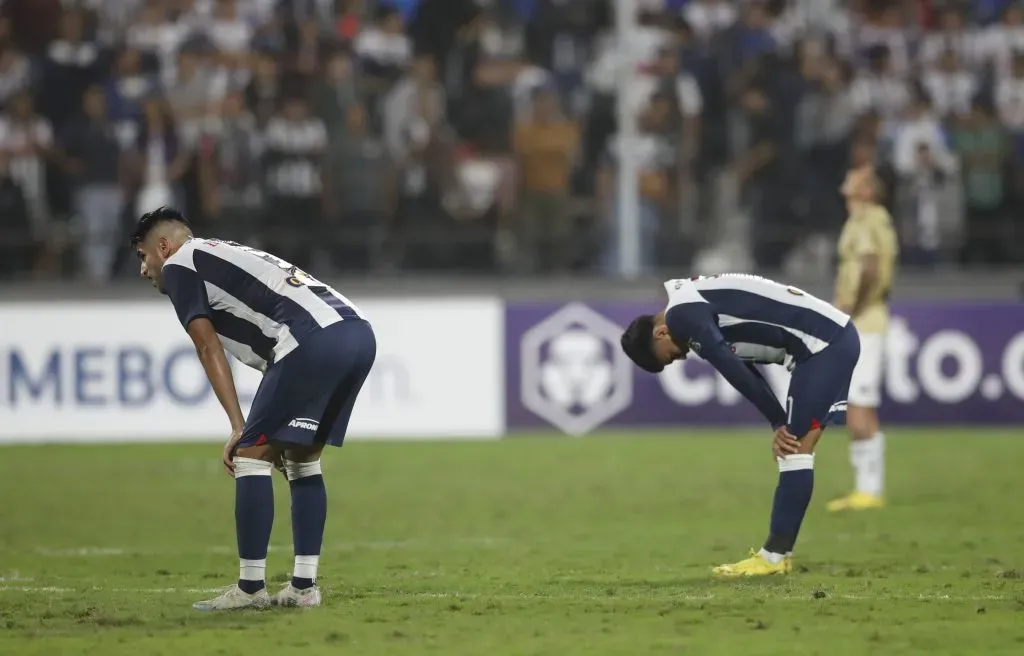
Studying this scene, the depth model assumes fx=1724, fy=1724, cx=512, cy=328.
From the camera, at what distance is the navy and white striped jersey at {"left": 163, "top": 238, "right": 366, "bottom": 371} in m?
7.68

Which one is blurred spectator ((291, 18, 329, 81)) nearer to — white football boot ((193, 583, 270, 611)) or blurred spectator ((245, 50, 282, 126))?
blurred spectator ((245, 50, 282, 126))

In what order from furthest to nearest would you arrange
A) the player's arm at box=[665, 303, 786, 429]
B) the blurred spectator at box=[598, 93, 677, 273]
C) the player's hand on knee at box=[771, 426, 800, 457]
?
1. the blurred spectator at box=[598, 93, 677, 273]
2. the player's hand on knee at box=[771, 426, 800, 457]
3. the player's arm at box=[665, 303, 786, 429]

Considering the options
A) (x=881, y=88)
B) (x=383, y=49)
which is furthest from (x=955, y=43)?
(x=383, y=49)

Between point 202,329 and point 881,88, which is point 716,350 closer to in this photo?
point 202,329

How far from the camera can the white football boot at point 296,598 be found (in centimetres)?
785

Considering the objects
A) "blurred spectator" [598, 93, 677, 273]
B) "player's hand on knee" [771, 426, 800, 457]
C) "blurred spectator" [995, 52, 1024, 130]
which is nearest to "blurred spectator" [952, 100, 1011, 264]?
"blurred spectator" [995, 52, 1024, 130]

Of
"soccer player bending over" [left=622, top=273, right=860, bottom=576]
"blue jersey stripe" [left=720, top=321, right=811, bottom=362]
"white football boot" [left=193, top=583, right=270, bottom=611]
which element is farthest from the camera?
"blue jersey stripe" [left=720, top=321, right=811, bottom=362]

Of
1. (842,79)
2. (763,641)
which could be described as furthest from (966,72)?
(763,641)

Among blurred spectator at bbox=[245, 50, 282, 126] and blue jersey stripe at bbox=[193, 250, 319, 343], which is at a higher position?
blurred spectator at bbox=[245, 50, 282, 126]

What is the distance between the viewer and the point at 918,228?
18266 mm

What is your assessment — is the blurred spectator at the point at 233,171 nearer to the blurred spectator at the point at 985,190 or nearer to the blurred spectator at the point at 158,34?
the blurred spectator at the point at 158,34

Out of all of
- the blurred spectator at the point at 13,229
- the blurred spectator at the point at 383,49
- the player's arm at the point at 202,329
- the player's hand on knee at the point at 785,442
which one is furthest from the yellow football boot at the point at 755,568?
the blurred spectator at the point at 13,229

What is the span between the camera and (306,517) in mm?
7895

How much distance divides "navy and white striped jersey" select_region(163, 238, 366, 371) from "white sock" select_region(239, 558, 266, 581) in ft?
2.97
